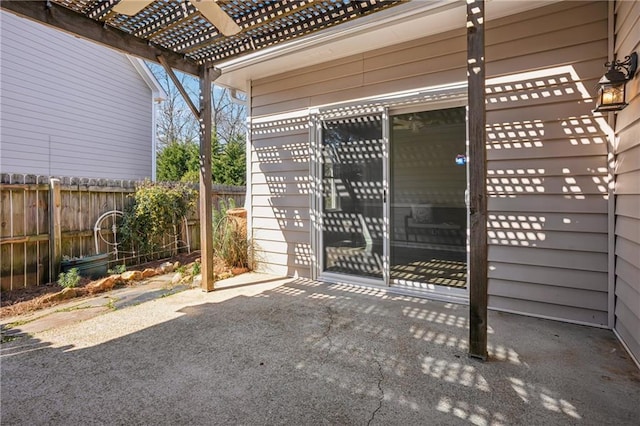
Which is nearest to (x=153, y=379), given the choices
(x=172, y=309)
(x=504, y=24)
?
(x=172, y=309)

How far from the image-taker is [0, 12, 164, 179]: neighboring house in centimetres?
587

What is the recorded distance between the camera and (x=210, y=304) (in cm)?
334

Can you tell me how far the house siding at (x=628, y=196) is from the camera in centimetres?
211

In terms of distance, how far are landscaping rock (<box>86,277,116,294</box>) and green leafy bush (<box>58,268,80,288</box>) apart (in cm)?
14

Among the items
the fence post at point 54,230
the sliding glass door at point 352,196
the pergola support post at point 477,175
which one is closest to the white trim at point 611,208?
the pergola support post at point 477,175

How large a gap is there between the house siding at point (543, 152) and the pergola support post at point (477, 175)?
44.9 inches

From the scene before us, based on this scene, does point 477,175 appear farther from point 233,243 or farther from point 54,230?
point 54,230

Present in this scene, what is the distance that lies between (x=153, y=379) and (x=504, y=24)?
401 cm

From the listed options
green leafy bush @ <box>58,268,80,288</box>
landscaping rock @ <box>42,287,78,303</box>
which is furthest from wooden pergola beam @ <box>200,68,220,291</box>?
green leafy bush @ <box>58,268,80,288</box>

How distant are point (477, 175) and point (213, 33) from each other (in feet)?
8.89

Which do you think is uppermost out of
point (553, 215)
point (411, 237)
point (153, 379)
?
point (553, 215)

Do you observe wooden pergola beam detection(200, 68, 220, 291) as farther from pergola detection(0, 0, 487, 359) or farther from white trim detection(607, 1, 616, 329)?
white trim detection(607, 1, 616, 329)

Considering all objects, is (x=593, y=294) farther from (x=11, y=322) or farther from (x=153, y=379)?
(x=11, y=322)

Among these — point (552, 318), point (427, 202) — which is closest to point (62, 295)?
point (427, 202)
